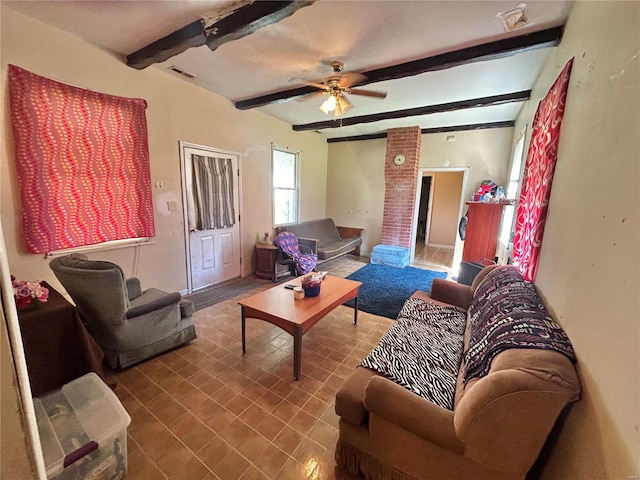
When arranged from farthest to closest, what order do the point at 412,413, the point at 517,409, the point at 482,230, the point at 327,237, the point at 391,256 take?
the point at 327,237 < the point at 391,256 < the point at 482,230 < the point at 412,413 < the point at 517,409

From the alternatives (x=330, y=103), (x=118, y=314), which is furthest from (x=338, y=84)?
(x=118, y=314)

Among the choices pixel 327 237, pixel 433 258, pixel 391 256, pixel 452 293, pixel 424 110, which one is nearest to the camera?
pixel 452 293

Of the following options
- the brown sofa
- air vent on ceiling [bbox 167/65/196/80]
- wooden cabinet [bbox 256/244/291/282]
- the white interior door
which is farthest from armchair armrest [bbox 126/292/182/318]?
air vent on ceiling [bbox 167/65/196/80]

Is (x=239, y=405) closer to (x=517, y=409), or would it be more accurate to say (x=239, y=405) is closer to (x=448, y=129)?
(x=517, y=409)

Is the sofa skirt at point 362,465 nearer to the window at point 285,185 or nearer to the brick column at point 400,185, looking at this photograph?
the window at point 285,185

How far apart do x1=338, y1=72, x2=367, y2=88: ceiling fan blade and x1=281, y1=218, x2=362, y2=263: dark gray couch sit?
2555mm

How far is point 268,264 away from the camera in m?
4.41

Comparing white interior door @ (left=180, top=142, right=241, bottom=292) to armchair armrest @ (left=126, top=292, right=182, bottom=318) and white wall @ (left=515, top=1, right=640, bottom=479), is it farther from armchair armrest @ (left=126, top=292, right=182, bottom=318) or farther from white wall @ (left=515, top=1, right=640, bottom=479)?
white wall @ (left=515, top=1, right=640, bottom=479)

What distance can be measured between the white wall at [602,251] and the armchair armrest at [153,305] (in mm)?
2567

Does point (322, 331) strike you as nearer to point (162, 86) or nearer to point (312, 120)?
point (162, 86)

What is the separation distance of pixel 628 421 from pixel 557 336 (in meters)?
0.50

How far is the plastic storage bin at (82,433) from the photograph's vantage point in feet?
3.80

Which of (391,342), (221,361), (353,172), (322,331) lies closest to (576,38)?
(391,342)

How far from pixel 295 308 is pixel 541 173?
2157mm
